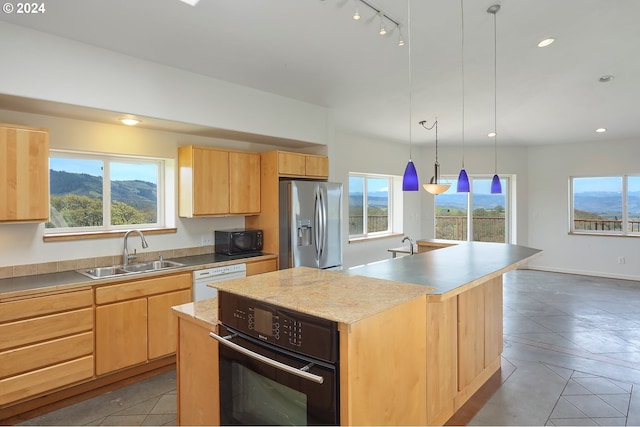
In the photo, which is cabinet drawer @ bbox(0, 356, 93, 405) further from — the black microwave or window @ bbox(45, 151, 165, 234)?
the black microwave

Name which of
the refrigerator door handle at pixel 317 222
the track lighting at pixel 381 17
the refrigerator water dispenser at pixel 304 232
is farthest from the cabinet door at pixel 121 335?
the track lighting at pixel 381 17

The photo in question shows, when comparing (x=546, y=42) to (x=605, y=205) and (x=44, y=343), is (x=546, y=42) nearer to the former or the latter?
(x=44, y=343)

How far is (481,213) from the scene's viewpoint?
7684mm

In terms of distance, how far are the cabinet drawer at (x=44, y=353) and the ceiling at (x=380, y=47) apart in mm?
1733

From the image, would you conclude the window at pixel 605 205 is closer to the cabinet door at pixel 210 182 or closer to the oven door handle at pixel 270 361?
the cabinet door at pixel 210 182

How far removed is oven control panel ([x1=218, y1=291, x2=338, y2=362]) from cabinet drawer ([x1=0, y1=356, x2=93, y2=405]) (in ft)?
5.58

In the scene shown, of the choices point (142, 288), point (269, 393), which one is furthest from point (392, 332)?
point (142, 288)

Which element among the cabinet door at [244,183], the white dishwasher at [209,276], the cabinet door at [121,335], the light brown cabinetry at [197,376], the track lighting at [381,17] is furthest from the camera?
the cabinet door at [244,183]

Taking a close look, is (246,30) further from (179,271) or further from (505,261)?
(505,261)

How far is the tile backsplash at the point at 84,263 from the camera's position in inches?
114

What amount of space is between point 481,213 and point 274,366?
23.6 ft

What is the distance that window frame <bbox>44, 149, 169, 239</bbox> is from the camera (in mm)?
3271

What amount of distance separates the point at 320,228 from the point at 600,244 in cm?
588

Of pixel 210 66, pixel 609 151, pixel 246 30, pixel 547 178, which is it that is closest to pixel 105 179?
pixel 210 66
